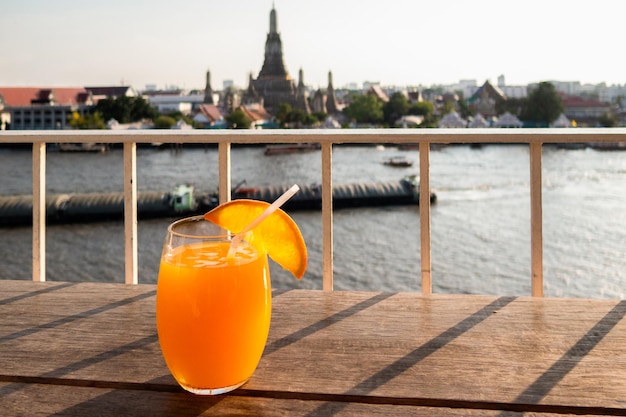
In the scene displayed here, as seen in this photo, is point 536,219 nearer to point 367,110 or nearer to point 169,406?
point 169,406

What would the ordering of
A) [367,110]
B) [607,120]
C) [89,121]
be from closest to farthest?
[607,120] < [89,121] < [367,110]

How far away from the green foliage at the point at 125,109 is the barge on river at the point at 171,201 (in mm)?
12966

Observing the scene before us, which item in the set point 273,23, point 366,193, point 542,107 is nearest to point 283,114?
point 273,23

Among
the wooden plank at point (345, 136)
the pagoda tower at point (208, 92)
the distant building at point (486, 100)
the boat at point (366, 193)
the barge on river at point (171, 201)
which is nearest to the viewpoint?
the wooden plank at point (345, 136)

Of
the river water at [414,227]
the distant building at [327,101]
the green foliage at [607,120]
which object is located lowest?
the river water at [414,227]

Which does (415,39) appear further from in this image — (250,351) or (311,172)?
(250,351)

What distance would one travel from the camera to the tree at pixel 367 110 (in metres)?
32.2

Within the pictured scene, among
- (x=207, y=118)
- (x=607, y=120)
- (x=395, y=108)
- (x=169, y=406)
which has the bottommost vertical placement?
(x=169, y=406)

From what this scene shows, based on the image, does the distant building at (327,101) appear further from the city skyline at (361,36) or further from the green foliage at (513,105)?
the green foliage at (513,105)

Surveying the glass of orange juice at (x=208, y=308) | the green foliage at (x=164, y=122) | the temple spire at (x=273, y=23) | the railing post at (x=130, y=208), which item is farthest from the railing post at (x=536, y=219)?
the temple spire at (x=273, y=23)

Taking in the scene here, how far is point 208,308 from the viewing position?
30 centimetres

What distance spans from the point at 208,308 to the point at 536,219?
2.42ft

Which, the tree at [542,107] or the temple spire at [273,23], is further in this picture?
the temple spire at [273,23]

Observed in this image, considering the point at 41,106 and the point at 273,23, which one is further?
the point at 273,23
